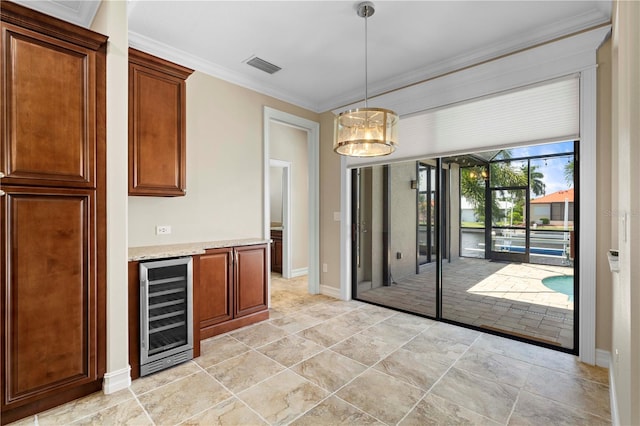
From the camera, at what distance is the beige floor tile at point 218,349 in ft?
8.59

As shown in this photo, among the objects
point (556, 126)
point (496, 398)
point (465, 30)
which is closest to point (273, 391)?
point (496, 398)

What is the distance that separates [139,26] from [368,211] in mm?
3290

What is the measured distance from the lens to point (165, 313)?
250 centimetres

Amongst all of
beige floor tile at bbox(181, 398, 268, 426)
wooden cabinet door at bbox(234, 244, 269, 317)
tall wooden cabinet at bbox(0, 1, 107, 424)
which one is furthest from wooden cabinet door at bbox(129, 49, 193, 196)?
beige floor tile at bbox(181, 398, 268, 426)

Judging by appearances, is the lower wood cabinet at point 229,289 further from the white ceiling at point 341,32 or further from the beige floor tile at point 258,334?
the white ceiling at point 341,32

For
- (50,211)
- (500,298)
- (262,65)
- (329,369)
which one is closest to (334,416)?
(329,369)

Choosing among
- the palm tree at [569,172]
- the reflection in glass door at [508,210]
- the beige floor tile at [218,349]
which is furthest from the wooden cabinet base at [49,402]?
the palm tree at [569,172]

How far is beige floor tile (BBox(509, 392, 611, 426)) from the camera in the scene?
1.85 m

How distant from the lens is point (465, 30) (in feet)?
9.07

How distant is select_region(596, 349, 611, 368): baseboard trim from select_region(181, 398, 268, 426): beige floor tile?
2706mm

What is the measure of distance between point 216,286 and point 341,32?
2.76 metres

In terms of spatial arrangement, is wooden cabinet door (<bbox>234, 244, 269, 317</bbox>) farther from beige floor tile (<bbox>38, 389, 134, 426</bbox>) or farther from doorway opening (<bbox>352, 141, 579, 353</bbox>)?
doorway opening (<bbox>352, 141, 579, 353</bbox>)

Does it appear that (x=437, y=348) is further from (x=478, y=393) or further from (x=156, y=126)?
(x=156, y=126)

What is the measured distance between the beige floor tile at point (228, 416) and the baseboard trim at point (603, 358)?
271 centimetres
